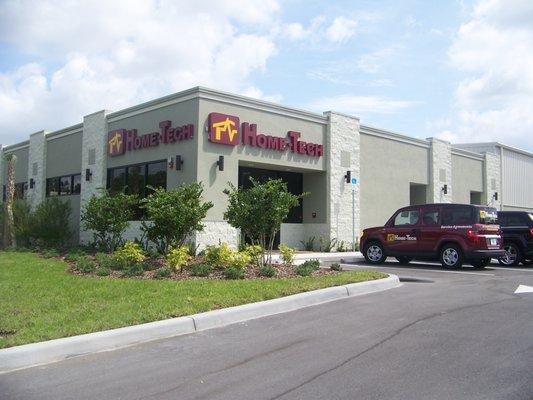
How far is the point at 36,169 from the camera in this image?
27.4m

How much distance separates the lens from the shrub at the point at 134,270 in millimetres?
11984

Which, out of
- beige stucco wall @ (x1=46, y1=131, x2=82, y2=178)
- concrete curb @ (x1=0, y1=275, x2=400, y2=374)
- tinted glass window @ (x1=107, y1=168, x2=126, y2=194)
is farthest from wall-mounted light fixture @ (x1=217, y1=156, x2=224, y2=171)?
beige stucco wall @ (x1=46, y1=131, x2=82, y2=178)

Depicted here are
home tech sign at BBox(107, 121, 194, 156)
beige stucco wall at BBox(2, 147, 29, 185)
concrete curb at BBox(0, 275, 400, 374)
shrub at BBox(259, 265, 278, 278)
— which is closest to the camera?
concrete curb at BBox(0, 275, 400, 374)

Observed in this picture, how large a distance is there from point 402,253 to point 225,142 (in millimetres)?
6806

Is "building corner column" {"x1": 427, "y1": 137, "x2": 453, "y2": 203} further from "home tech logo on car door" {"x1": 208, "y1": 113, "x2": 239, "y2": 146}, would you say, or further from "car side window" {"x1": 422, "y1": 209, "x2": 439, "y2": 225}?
"home tech logo on car door" {"x1": 208, "y1": 113, "x2": 239, "y2": 146}

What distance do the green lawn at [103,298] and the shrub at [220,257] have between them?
5.18ft

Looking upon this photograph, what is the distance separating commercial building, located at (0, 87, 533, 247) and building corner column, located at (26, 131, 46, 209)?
2.1 inches

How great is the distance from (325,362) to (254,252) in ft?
23.1

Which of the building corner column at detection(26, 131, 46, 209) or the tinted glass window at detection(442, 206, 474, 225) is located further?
the building corner column at detection(26, 131, 46, 209)

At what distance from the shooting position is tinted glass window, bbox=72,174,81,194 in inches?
958

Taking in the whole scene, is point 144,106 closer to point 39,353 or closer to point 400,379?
point 39,353

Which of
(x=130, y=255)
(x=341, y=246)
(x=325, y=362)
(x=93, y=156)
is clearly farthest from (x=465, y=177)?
(x=325, y=362)

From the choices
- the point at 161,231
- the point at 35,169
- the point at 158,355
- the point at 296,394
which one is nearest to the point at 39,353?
the point at 158,355

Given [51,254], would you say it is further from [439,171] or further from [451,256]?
[439,171]
